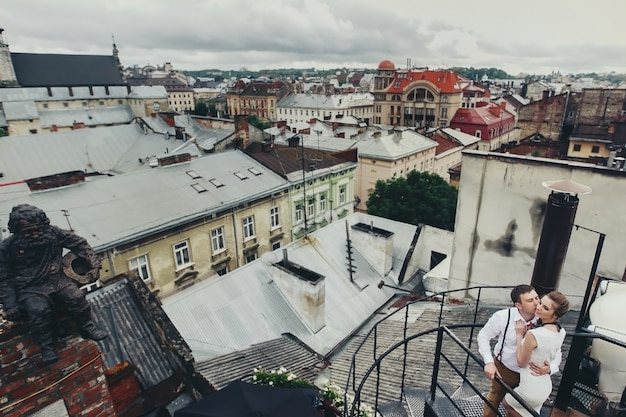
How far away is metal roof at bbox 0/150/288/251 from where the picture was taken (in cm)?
1559

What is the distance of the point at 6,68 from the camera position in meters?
66.8

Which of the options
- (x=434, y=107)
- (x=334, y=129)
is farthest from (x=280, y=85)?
(x=334, y=129)

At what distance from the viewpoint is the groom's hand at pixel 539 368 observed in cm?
436

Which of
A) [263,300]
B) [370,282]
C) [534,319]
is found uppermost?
[534,319]

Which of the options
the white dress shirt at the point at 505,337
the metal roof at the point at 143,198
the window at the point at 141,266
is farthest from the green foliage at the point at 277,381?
the window at the point at 141,266

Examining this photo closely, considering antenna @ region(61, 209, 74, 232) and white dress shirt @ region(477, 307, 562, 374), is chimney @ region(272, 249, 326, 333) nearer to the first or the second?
white dress shirt @ region(477, 307, 562, 374)

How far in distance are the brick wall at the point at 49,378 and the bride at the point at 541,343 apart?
16.4 feet

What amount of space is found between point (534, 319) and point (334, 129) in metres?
44.0

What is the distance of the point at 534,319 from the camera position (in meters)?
4.81

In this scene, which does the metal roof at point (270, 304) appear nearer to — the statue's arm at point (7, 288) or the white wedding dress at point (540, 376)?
the statue's arm at point (7, 288)

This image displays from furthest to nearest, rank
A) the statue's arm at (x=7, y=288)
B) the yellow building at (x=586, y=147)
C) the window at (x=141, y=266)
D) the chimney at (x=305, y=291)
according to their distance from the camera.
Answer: the yellow building at (x=586, y=147) < the window at (x=141, y=266) < the chimney at (x=305, y=291) < the statue's arm at (x=7, y=288)

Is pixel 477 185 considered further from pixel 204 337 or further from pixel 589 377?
pixel 204 337

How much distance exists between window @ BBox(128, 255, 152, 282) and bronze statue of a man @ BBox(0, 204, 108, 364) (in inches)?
504

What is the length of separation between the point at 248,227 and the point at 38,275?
667 inches
